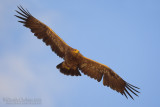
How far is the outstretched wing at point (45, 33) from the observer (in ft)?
49.3

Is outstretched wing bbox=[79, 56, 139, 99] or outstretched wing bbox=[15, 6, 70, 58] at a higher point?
outstretched wing bbox=[15, 6, 70, 58]

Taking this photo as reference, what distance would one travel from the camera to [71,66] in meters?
15.0

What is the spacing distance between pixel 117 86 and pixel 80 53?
89.7 inches

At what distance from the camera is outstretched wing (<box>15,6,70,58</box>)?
1502 centimetres

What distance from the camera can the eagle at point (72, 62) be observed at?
48.9ft

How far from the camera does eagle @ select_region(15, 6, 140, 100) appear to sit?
48.9 ft

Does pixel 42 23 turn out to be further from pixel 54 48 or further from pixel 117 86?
pixel 117 86

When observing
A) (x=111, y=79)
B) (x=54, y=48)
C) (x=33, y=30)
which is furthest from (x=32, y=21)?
(x=111, y=79)

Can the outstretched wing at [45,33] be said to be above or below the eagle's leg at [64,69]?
above

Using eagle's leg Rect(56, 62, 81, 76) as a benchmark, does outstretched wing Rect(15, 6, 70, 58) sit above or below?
above

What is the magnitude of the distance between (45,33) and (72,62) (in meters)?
1.71

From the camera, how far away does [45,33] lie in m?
15.1

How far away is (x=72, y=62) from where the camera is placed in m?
14.8

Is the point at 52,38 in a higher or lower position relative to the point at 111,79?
higher
